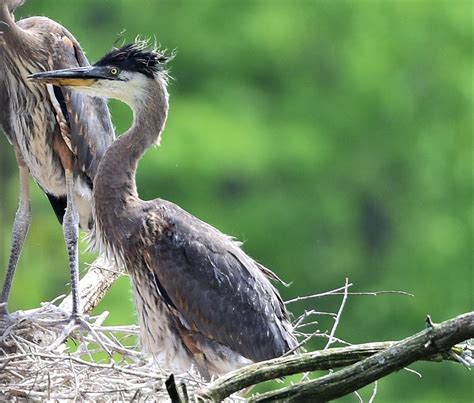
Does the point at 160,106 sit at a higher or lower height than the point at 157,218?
higher

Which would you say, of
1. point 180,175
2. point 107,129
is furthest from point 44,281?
point 107,129

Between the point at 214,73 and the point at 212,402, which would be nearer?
the point at 212,402

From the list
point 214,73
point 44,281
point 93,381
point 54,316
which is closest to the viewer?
point 93,381

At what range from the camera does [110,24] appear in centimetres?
2341

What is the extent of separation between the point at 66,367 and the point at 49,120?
1.69 meters

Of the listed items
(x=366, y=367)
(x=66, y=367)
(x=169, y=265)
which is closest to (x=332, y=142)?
(x=169, y=265)

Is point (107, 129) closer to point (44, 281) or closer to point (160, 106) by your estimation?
point (160, 106)

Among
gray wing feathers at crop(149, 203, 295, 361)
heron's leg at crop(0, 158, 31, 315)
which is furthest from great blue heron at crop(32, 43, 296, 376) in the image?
heron's leg at crop(0, 158, 31, 315)

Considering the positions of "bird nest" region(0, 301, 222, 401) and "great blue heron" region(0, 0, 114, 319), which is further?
"great blue heron" region(0, 0, 114, 319)

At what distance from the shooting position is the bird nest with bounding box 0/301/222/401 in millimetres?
5137

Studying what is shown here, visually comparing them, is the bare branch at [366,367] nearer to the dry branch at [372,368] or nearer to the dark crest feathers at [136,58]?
the dry branch at [372,368]

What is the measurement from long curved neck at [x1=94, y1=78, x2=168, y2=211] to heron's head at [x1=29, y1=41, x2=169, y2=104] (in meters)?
0.04

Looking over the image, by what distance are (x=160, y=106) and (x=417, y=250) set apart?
16.1 metres

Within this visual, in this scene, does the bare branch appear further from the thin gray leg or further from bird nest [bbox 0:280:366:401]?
the thin gray leg
